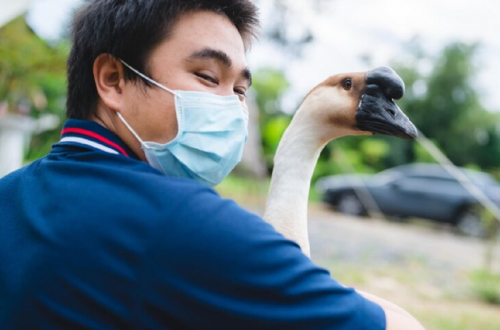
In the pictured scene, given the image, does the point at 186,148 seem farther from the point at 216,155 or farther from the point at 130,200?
the point at 130,200

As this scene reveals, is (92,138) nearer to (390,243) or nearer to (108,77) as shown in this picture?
(108,77)

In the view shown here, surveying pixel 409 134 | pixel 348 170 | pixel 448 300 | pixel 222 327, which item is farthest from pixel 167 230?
pixel 348 170

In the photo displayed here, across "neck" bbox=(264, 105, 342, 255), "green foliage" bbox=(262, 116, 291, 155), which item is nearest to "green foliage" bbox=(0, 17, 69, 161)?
"neck" bbox=(264, 105, 342, 255)

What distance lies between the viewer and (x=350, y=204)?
1642 cm

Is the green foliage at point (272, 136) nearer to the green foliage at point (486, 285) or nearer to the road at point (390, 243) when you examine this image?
the road at point (390, 243)

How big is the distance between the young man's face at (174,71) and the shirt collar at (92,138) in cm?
7

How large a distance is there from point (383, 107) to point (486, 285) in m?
7.05

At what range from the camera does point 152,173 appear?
48.7 inches

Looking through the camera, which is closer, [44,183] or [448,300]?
[44,183]

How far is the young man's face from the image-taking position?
144 centimetres

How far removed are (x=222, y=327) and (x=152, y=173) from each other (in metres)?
0.37

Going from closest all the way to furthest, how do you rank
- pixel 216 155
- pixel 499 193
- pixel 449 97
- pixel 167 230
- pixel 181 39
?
pixel 167 230, pixel 181 39, pixel 216 155, pixel 499 193, pixel 449 97

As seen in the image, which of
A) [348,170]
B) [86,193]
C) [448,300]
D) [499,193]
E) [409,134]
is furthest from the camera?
[348,170]

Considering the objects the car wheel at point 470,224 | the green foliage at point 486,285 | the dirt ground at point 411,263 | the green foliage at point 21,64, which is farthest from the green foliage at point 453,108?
the green foliage at point 21,64
